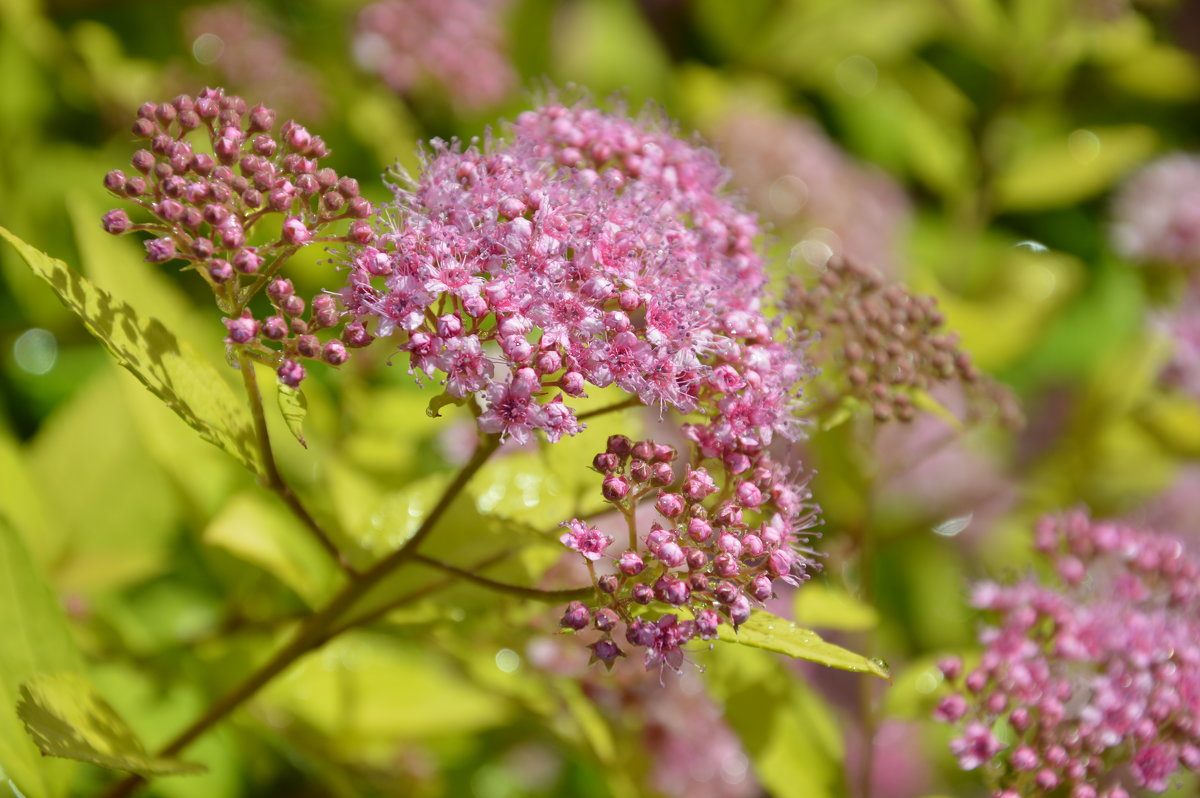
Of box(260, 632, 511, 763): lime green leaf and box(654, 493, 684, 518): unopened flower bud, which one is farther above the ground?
box(654, 493, 684, 518): unopened flower bud

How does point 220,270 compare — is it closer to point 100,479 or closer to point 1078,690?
point 100,479

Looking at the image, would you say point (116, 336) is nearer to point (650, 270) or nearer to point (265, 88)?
point (650, 270)

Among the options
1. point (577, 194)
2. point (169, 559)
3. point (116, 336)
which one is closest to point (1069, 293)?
point (577, 194)

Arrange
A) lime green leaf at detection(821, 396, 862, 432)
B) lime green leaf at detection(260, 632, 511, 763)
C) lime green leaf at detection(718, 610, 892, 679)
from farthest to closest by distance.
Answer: lime green leaf at detection(260, 632, 511, 763) → lime green leaf at detection(821, 396, 862, 432) → lime green leaf at detection(718, 610, 892, 679)

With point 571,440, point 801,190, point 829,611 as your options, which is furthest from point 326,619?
point 801,190

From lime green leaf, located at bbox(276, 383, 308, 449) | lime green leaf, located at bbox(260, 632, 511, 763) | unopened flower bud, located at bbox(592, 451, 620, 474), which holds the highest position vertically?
lime green leaf, located at bbox(276, 383, 308, 449)

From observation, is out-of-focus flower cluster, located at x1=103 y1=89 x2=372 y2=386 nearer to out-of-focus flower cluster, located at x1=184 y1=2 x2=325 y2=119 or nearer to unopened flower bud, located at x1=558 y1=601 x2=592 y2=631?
unopened flower bud, located at x1=558 y1=601 x2=592 y2=631

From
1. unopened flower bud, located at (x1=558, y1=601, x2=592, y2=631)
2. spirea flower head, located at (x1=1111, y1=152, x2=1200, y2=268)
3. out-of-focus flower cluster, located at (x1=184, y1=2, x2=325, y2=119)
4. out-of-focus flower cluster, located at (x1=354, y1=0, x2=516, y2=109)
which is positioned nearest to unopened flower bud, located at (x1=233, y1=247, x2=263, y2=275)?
unopened flower bud, located at (x1=558, y1=601, x2=592, y2=631)
